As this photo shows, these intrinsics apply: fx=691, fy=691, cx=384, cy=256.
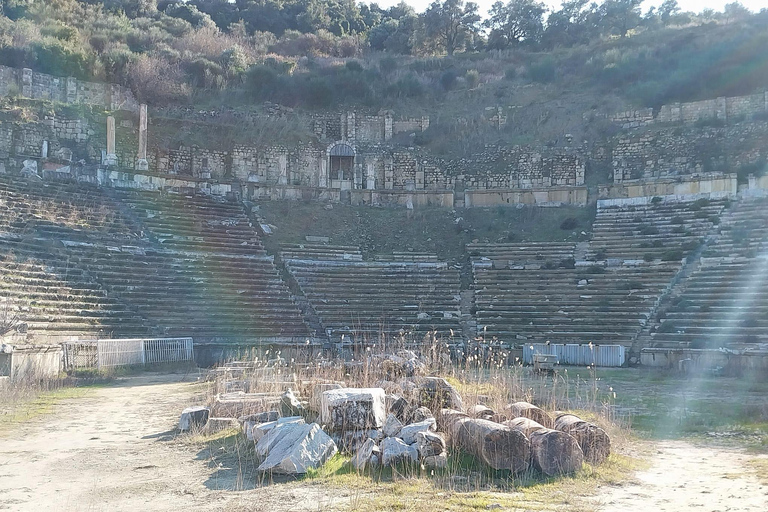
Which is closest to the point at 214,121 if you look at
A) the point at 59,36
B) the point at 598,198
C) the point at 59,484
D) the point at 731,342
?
the point at 59,36

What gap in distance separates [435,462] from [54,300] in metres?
14.3

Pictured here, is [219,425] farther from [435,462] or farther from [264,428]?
[435,462]

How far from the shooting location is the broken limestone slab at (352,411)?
294 inches

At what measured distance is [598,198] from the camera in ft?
95.5

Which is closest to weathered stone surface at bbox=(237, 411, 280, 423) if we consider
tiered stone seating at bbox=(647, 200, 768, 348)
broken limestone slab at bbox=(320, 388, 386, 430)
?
broken limestone slab at bbox=(320, 388, 386, 430)

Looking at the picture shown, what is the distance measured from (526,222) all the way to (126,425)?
70.4 feet

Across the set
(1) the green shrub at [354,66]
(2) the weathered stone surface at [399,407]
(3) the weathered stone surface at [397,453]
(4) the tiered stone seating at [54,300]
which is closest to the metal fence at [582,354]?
(4) the tiered stone seating at [54,300]

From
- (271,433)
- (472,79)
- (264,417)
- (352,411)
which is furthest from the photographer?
(472,79)

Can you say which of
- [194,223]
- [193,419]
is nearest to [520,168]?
[194,223]

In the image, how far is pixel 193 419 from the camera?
9.21 m

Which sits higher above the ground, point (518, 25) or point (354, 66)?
point (518, 25)

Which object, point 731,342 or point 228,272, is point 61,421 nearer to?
point 228,272

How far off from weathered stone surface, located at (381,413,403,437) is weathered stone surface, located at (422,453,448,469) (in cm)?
57

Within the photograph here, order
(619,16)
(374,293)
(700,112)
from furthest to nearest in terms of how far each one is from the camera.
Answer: (619,16) → (700,112) → (374,293)
